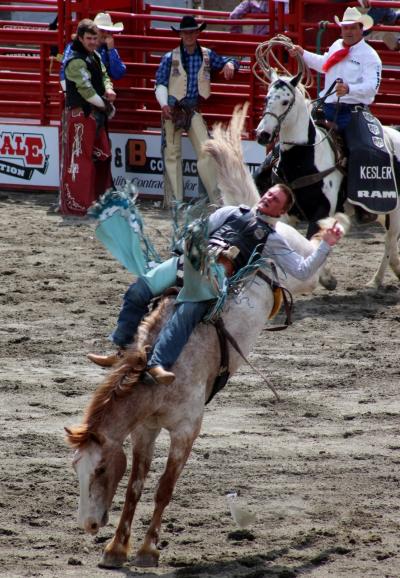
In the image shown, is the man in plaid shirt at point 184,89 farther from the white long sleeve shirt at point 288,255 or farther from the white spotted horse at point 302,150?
the white long sleeve shirt at point 288,255

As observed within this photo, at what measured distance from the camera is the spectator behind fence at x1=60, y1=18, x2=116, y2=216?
1214 cm

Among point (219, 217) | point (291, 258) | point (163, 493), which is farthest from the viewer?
point (219, 217)

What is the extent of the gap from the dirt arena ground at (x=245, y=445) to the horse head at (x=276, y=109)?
1.42 m

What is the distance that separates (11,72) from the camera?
14078 millimetres

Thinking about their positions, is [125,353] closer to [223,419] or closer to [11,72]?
[223,419]

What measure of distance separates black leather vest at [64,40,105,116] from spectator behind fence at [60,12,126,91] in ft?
0.92

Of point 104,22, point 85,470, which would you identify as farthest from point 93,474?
point 104,22

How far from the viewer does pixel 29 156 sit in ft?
44.9

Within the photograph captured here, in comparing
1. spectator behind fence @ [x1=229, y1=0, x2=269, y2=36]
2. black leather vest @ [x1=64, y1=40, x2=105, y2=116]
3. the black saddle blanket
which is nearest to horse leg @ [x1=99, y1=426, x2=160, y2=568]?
the black saddle blanket

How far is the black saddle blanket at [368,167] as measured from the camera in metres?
9.61

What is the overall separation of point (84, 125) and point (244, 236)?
7.20 m

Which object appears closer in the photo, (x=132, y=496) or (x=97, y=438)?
(x=97, y=438)

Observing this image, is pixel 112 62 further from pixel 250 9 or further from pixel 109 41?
pixel 250 9

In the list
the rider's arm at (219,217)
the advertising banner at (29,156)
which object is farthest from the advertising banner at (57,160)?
the rider's arm at (219,217)
